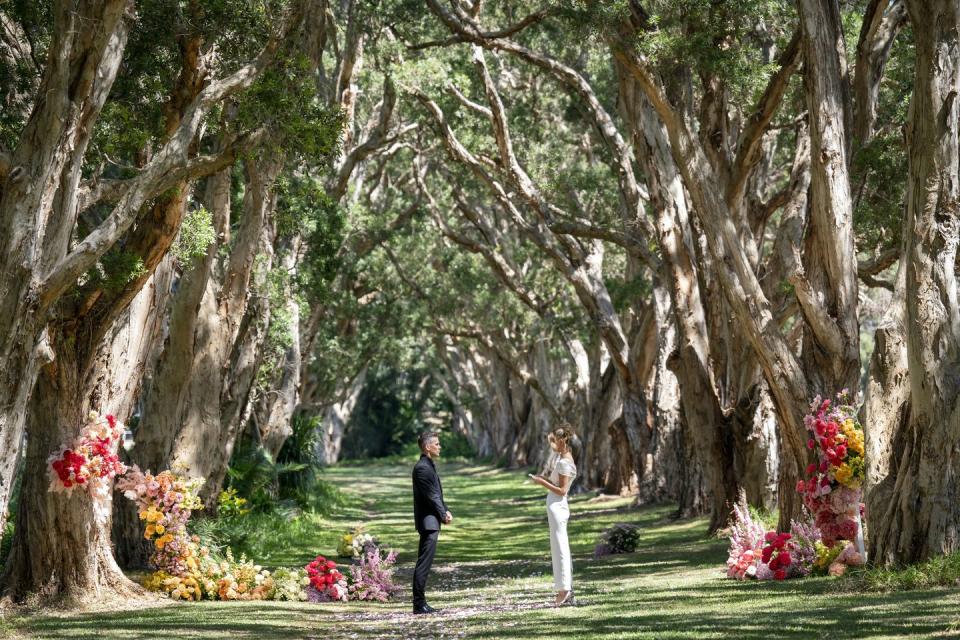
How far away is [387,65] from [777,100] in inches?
388

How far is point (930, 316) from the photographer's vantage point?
1130 cm

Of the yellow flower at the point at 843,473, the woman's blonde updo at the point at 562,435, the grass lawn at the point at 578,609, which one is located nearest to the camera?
the grass lawn at the point at 578,609

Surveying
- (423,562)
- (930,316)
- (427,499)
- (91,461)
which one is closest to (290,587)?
(423,562)

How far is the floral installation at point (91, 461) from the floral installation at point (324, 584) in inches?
112

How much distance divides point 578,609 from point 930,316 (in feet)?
14.4

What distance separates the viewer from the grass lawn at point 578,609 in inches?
366

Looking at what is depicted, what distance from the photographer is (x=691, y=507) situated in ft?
75.4

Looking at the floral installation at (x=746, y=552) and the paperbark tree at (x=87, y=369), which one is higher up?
the paperbark tree at (x=87, y=369)

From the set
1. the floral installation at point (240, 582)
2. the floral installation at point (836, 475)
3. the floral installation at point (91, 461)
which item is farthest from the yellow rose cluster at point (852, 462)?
the floral installation at point (91, 461)

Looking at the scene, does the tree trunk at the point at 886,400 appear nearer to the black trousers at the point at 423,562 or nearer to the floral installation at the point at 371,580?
the black trousers at the point at 423,562

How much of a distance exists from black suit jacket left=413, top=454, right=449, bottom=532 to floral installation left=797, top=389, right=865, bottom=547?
3954mm

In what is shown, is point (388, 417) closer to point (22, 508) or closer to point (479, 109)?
point (479, 109)

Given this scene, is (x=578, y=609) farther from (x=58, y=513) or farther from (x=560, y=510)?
(x=58, y=513)

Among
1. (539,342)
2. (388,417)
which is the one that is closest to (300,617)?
(539,342)
